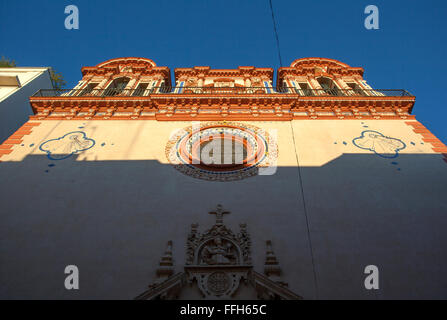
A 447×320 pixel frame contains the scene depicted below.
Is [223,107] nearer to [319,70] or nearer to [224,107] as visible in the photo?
[224,107]

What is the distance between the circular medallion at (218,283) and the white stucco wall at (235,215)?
2.64ft

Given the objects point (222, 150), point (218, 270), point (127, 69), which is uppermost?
point (127, 69)

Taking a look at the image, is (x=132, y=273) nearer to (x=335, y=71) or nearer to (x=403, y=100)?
(x=403, y=100)

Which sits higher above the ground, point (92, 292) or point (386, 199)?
point (386, 199)

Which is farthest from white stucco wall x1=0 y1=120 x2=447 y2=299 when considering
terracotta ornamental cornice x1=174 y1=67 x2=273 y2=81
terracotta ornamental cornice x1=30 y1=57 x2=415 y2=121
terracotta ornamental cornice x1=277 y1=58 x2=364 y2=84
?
terracotta ornamental cornice x1=174 y1=67 x2=273 y2=81

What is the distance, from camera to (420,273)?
6059mm

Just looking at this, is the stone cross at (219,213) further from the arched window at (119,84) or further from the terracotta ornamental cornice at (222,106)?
the arched window at (119,84)

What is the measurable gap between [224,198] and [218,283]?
2.64 m

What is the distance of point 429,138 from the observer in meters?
10.2

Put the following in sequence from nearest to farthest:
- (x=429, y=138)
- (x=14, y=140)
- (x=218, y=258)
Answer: (x=218, y=258) → (x=14, y=140) → (x=429, y=138)

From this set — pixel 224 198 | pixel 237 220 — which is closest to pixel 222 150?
pixel 224 198

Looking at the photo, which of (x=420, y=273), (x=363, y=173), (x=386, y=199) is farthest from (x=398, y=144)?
(x=420, y=273)

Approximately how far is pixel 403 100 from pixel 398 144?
10.4ft

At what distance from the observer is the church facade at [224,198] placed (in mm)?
5930
